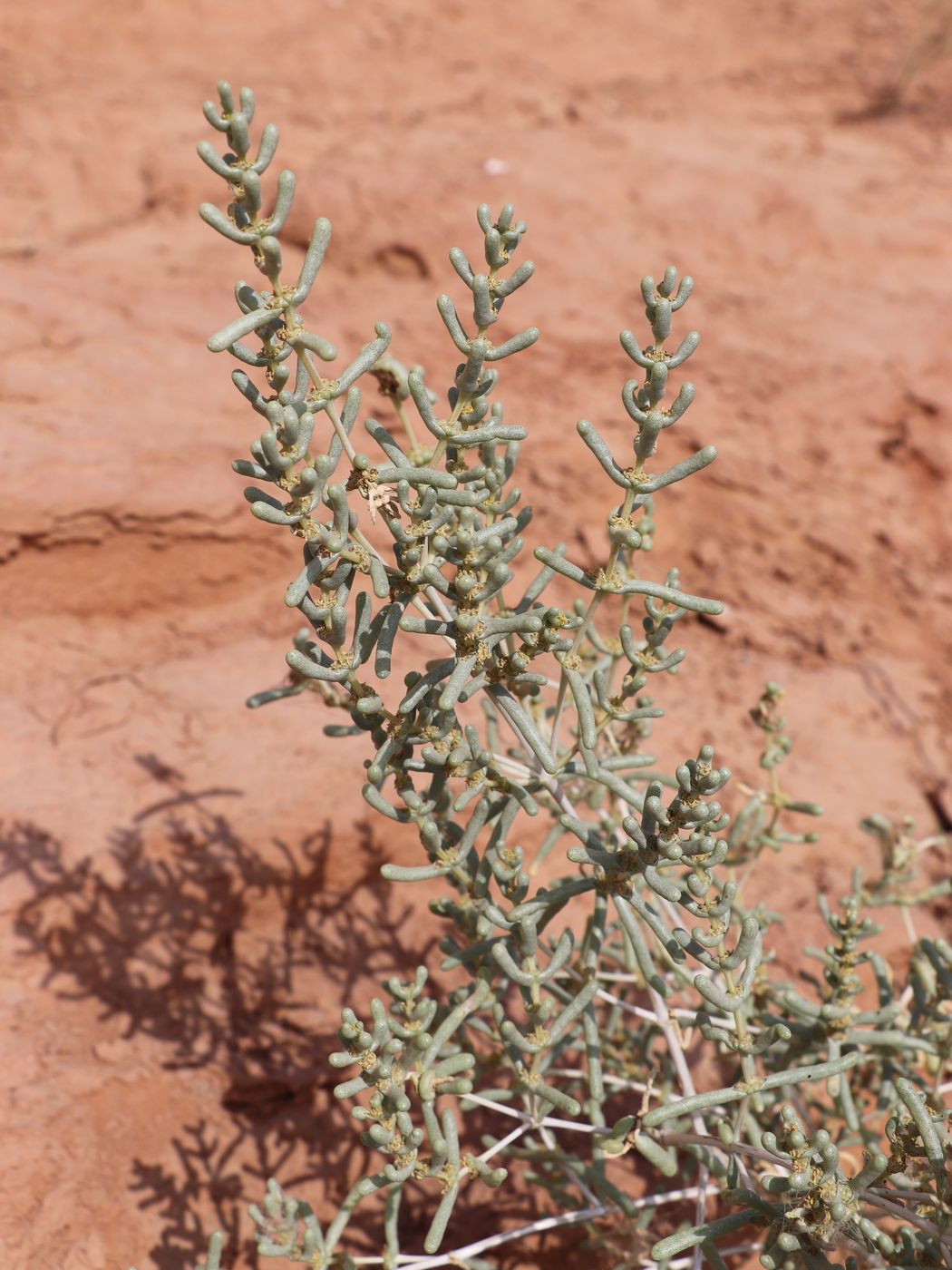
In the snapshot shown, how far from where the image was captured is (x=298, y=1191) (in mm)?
2418

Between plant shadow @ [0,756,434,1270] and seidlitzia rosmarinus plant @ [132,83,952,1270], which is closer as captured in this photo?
seidlitzia rosmarinus plant @ [132,83,952,1270]

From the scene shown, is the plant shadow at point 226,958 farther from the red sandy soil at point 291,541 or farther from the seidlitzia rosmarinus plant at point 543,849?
the seidlitzia rosmarinus plant at point 543,849

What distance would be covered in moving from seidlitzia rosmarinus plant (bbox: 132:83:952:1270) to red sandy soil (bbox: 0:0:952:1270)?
1.98ft

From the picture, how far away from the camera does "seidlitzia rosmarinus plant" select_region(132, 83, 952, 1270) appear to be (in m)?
1.45

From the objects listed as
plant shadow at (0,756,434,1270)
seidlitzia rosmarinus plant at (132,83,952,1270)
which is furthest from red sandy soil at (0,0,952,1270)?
seidlitzia rosmarinus plant at (132,83,952,1270)

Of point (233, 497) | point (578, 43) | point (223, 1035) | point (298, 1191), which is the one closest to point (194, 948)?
point (223, 1035)

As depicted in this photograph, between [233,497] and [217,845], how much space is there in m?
1.34

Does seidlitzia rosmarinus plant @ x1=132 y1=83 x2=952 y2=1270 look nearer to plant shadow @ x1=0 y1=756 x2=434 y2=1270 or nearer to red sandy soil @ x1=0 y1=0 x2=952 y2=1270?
plant shadow @ x1=0 y1=756 x2=434 y2=1270

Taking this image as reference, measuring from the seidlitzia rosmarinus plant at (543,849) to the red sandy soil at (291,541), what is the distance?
23.8 inches

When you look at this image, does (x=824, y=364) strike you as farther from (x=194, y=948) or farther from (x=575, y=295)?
(x=194, y=948)

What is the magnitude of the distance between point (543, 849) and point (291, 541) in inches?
75.5

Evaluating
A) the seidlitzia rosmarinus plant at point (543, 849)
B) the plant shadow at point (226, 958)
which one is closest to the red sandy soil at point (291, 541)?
the plant shadow at point (226, 958)

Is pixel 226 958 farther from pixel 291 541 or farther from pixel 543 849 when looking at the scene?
pixel 291 541

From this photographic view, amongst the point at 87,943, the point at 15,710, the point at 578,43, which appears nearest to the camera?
the point at 87,943
